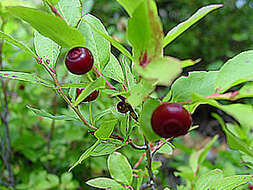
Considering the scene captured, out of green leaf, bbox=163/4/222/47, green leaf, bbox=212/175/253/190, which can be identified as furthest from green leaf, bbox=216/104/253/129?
green leaf, bbox=212/175/253/190

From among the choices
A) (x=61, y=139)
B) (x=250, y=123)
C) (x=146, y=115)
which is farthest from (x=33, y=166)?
(x=250, y=123)

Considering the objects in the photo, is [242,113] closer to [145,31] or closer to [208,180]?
[145,31]

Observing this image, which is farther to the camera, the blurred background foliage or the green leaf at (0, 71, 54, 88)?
the blurred background foliage

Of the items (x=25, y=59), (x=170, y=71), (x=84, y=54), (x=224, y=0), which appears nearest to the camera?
(x=170, y=71)

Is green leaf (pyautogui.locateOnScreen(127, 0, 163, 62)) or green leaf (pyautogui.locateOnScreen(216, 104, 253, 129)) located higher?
green leaf (pyautogui.locateOnScreen(127, 0, 163, 62))

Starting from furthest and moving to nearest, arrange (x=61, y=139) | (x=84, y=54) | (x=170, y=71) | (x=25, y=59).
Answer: (x=61, y=139), (x=25, y=59), (x=84, y=54), (x=170, y=71)

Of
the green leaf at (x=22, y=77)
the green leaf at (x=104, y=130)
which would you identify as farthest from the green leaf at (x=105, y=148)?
the green leaf at (x=22, y=77)

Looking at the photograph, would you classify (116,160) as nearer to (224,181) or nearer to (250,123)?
(224,181)

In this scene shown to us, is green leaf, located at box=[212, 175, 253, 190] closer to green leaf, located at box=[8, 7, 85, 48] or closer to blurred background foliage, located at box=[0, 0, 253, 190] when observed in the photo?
blurred background foliage, located at box=[0, 0, 253, 190]
